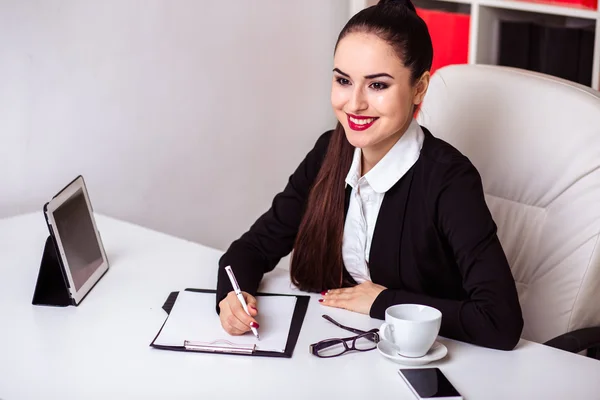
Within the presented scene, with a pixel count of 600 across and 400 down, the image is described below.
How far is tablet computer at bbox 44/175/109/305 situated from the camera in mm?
1489

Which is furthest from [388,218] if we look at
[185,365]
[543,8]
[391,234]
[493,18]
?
[493,18]

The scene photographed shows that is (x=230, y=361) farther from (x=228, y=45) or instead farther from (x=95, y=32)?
(x=228, y=45)

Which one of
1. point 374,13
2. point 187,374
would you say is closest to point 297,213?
point 374,13

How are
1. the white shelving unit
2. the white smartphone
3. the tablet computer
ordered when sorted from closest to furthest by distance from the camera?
1. the white smartphone
2. the tablet computer
3. the white shelving unit

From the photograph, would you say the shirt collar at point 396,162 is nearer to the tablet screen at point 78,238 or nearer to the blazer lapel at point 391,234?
the blazer lapel at point 391,234

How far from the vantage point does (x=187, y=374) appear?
1.22 m

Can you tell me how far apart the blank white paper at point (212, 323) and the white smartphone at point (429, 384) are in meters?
0.22

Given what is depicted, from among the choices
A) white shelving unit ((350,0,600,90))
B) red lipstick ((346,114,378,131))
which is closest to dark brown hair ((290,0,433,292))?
red lipstick ((346,114,378,131))

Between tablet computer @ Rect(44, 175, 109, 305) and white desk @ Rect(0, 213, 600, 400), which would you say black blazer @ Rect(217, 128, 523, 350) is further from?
tablet computer @ Rect(44, 175, 109, 305)

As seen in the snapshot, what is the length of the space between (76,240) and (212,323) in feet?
1.22

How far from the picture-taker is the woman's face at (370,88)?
56.8 inches

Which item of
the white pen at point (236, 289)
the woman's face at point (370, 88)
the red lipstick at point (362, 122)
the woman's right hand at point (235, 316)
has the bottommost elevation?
the woman's right hand at point (235, 316)

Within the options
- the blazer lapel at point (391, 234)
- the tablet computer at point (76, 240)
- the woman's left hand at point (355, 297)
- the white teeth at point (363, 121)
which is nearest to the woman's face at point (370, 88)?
the white teeth at point (363, 121)

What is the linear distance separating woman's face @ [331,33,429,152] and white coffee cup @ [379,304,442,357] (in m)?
0.35
